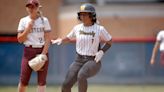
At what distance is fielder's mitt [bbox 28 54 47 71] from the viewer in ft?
33.5

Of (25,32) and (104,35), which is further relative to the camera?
(104,35)

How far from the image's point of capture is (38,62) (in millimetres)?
10195

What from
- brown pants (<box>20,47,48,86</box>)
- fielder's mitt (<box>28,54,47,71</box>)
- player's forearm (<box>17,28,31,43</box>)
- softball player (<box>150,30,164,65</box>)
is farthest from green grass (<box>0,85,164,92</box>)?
player's forearm (<box>17,28,31,43</box>)

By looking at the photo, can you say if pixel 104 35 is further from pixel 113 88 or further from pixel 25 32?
pixel 113 88

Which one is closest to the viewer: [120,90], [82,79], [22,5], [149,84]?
[82,79]

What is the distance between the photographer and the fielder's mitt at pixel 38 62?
10.2 metres

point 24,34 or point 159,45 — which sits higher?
point 24,34

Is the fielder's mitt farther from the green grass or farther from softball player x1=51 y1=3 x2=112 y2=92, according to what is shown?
the green grass

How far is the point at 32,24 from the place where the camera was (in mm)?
10234

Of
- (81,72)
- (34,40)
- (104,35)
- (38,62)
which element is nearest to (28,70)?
(38,62)

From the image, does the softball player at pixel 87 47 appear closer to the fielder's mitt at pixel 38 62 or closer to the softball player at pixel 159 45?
the fielder's mitt at pixel 38 62

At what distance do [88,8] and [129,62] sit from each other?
6610mm

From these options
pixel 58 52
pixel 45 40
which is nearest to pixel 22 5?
pixel 58 52

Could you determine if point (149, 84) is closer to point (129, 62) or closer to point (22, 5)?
point (129, 62)
